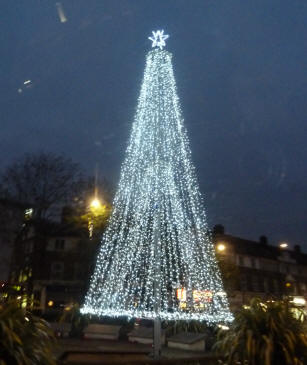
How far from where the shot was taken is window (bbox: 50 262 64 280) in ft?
134

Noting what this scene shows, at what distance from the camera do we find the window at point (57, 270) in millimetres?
40906

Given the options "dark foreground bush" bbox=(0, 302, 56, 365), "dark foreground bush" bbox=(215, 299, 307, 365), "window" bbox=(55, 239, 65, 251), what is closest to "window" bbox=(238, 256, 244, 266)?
"window" bbox=(55, 239, 65, 251)

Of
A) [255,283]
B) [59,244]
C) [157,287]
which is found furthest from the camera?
[255,283]

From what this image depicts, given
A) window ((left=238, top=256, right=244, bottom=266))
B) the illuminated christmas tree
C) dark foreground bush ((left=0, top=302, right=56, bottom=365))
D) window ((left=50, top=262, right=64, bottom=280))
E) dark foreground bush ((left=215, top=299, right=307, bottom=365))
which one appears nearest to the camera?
dark foreground bush ((left=0, top=302, right=56, bottom=365))

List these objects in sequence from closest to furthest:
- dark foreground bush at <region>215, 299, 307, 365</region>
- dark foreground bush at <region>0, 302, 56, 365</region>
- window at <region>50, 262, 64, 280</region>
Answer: dark foreground bush at <region>0, 302, 56, 365</region> < dark foreground bush at <region>215, 299, 307, 365</region> < window at <region>50, 262, 64, 280</region>

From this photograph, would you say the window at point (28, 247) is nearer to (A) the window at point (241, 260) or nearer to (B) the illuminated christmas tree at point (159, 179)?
(A) the window at point (241, 260)

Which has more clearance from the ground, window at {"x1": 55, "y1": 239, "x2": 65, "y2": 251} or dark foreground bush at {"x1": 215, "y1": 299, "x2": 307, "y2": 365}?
window at {"x1": 55, "y1": 239, "x2": 65, "y2": 251}

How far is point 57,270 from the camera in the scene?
41.2 metres

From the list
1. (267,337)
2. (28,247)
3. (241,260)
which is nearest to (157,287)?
(267,337)

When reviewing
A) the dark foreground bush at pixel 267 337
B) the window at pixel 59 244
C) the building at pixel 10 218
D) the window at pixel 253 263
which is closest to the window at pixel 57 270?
the window at pixel 59 244

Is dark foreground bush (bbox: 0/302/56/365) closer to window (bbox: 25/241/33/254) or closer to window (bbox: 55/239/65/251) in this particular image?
window (bbox: 55/239/65/251)

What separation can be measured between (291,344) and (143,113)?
1343 cm

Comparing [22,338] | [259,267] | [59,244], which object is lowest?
[22,338]

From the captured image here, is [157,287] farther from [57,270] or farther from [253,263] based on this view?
[253,263]
